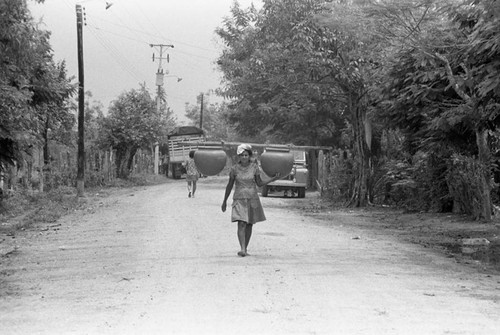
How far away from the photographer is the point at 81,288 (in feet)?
31.8

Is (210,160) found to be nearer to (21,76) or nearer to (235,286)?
(235,286)

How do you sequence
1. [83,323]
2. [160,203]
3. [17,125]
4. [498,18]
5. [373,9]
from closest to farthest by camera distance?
[83,323]
[498,18]
[373,9]
[17,125]
[160,203]

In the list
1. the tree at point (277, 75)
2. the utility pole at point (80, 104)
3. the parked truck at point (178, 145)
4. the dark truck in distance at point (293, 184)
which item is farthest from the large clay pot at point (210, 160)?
the parked truck at point (178, 145)

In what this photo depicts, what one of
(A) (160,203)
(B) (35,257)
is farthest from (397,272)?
(A) (160,203)

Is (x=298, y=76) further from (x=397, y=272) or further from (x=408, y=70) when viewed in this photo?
(x=397, y=272)

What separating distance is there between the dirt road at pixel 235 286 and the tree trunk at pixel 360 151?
400 inches

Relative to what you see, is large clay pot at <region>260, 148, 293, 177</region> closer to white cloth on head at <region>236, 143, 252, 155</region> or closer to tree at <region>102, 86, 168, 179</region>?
white cloth on head at <region>236, 143, 252, 155</region>

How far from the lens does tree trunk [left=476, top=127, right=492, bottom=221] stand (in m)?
18.7

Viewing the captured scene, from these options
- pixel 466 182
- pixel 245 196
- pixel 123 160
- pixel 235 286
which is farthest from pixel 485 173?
pixel 123 160

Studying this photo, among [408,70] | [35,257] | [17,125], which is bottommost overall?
[35,257]

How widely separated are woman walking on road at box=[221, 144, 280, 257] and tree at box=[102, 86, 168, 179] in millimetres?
34448

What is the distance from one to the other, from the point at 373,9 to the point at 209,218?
262 inches

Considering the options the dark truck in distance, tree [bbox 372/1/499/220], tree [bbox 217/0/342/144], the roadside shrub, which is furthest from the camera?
the dark truck in distance

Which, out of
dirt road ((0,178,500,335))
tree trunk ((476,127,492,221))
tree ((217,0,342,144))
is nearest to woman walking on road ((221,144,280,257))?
dirt road ((0,178,500,335))
